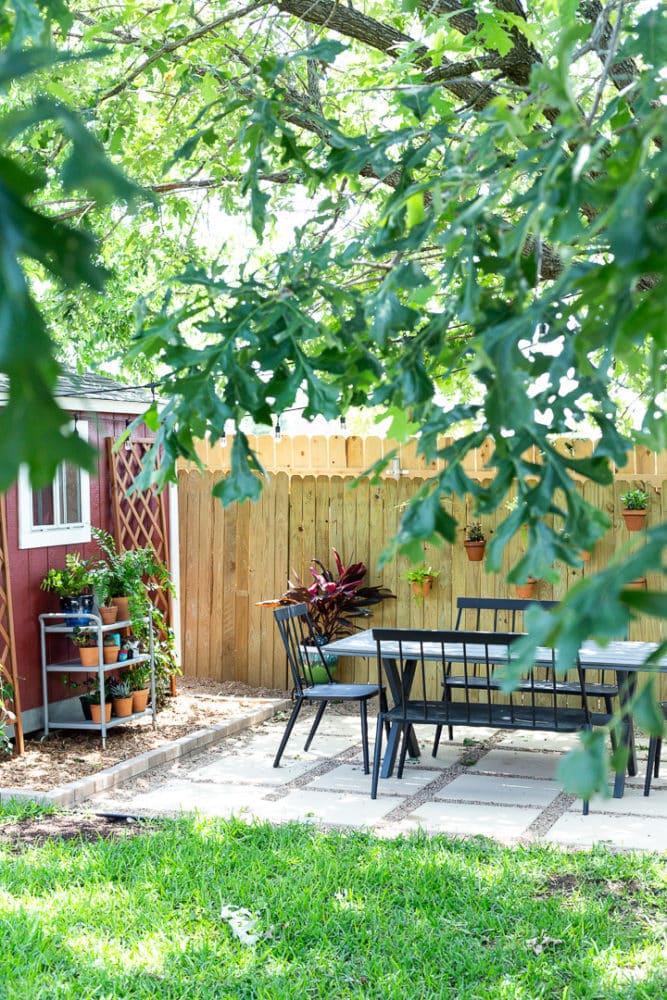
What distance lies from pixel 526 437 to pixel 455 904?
285 centimetres

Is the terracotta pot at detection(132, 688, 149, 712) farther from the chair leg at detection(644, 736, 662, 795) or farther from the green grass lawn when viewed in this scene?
the chair leg at detection(644, 736, 662, 795)

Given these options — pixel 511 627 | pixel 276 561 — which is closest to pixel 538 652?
pixel 511 627

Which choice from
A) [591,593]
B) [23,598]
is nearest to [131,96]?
[23,598]

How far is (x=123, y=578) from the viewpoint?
23.8 ft

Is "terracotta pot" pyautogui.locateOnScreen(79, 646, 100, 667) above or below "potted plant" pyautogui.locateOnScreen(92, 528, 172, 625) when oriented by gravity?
below

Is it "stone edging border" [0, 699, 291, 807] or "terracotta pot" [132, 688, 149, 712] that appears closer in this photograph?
"stone edging border" [0, 699, 291, 807]

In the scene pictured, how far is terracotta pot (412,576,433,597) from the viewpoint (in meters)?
7.97

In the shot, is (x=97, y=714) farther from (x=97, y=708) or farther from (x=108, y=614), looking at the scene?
(x=108, y=614)

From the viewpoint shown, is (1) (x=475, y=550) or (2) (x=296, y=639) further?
(1) (x=475, y=550)

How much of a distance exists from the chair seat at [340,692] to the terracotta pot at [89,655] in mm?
1428

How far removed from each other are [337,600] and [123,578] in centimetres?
172

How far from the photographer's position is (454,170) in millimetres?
1570

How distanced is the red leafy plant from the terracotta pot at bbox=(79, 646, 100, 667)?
1.65 metres

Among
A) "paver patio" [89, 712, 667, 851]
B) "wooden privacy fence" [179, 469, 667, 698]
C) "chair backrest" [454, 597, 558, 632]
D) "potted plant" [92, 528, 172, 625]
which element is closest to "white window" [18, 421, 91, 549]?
"potted plant" [92, 528, 172, 625]
